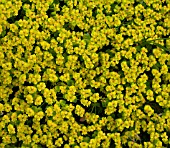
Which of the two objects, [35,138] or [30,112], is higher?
[30,112]

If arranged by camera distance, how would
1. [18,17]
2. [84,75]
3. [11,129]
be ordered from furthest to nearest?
[18,17] < [84,75] < [11,129]

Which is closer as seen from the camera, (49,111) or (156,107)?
(49,111)

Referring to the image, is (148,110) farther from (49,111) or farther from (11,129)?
(11,129)

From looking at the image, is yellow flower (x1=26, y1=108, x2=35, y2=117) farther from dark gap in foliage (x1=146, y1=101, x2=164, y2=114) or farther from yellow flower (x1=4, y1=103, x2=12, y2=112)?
dark gap in foliage (x1=146, y1=101, x2=164, y2=114)

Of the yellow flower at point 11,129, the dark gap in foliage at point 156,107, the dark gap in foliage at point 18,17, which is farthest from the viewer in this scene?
the dark gap in foliage at point 18,17

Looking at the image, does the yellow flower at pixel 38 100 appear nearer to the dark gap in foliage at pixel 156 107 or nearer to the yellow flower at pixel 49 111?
the yellow flower at pixel 49 111

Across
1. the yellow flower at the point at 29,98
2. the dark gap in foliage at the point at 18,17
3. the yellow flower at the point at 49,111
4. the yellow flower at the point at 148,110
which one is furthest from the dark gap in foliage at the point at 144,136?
the dark gap in foliage at the point at 18,17

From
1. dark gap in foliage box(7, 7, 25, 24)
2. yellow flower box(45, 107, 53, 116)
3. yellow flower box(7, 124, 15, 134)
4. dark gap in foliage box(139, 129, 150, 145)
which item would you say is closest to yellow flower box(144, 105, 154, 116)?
dark gap in foliage box(139, 129, 150, 145)

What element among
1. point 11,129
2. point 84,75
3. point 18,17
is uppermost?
point 18,17

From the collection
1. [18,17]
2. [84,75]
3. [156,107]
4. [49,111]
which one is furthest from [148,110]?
[18,17]
